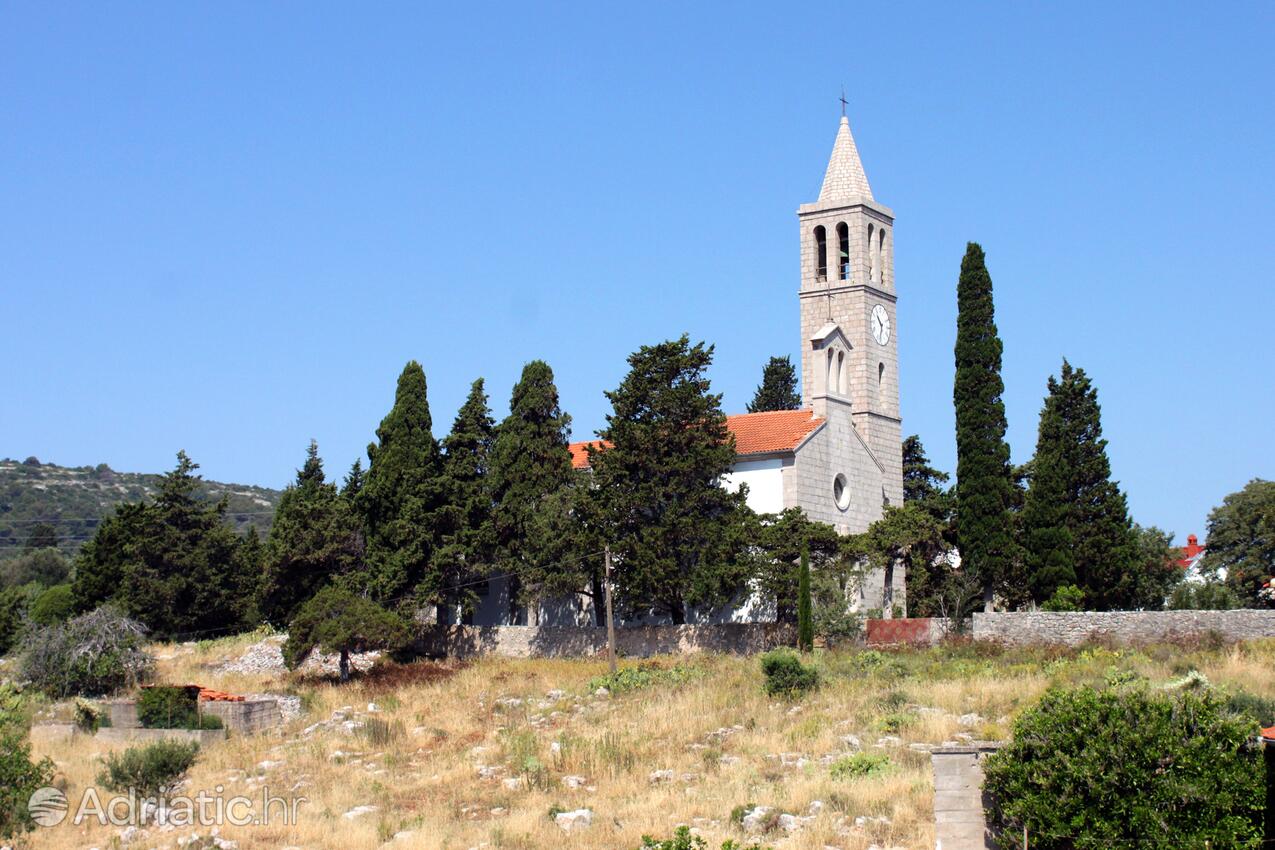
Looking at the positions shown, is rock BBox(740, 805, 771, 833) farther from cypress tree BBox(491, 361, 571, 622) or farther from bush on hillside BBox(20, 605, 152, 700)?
bush on hillside BBox(20, 605, 152, 700)

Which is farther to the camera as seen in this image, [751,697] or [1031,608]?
[1031,608]

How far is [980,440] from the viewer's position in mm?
45469

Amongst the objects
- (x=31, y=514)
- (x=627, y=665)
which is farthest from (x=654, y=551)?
(x=31, y=514)

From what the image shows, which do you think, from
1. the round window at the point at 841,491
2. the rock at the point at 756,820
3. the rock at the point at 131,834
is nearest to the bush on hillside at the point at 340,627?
the round window at the point at 841,491

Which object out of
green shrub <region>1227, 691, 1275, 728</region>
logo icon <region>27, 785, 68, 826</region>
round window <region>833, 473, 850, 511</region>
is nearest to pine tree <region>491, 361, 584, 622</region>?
round window <region>833, 473, 850, 511</region>

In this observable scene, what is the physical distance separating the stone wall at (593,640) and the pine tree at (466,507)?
4.73 feet

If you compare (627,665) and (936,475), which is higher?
(936,475)

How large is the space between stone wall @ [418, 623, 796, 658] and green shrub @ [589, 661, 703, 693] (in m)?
4.03

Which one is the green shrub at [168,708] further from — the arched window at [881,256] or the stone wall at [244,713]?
the arched window at [881,256]

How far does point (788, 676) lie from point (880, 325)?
2248 centimetres

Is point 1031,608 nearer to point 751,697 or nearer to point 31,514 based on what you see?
point 751,697

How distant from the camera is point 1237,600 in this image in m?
57.2

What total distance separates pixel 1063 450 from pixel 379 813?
29.0m

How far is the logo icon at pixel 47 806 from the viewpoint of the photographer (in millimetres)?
25938
